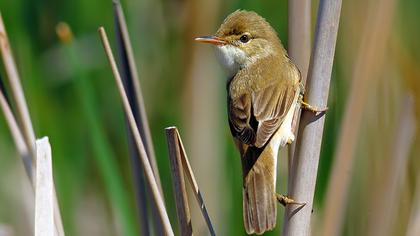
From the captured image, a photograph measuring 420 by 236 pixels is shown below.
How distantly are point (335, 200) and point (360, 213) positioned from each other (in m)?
0.44

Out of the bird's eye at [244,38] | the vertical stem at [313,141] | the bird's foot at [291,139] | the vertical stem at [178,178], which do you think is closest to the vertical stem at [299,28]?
the bird's foot at [291,139]

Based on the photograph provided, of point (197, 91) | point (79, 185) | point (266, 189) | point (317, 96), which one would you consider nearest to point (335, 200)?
point (266, 189)

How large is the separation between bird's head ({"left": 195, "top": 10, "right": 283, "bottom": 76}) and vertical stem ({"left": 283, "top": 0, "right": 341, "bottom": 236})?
2.47 feet

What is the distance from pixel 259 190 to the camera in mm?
2338

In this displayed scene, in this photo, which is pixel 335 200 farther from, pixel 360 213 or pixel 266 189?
pixel 360 213

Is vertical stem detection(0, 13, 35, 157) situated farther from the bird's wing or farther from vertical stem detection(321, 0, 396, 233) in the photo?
vertical stem detection(321, 0, 396, 233)

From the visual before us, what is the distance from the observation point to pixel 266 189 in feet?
7.69

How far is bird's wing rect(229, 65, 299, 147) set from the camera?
7.99ft

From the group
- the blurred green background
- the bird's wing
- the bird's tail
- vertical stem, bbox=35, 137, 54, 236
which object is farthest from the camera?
the blurred green background

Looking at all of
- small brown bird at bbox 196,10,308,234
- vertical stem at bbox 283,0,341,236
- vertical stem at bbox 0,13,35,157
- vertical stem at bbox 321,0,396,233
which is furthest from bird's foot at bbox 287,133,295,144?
vertical stem at bbox 0,13,35,157

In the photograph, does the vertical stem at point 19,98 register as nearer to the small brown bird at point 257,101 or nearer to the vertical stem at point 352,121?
the small brown bird at point 257,101

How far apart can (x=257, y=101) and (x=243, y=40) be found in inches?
13.9

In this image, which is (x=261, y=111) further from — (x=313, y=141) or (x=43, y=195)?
(x=43, y=195)

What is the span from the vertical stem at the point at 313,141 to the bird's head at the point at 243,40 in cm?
75
